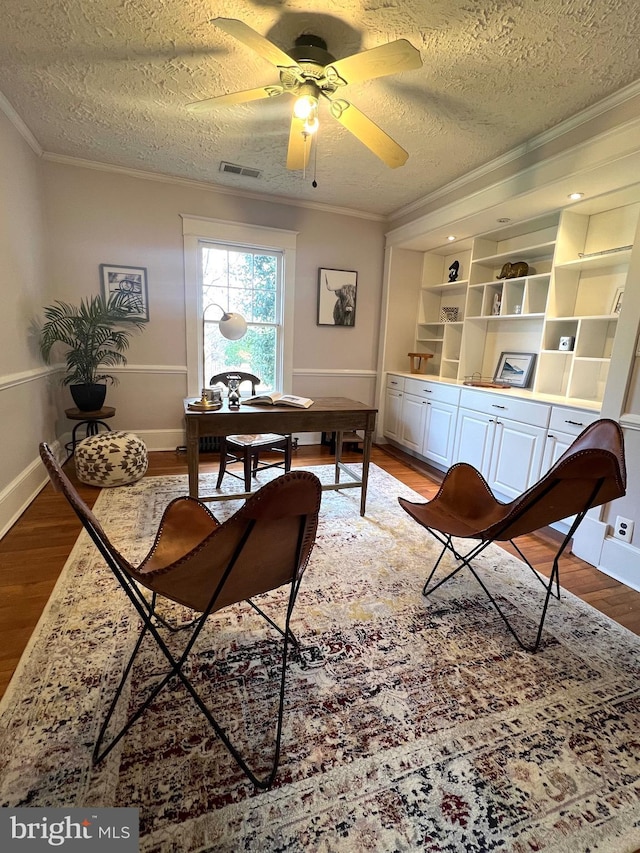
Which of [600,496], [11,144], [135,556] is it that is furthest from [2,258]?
[600,496]

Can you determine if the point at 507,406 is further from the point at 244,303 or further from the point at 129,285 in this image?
the point at 129,285

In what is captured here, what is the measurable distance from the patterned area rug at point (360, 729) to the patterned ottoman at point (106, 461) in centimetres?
125

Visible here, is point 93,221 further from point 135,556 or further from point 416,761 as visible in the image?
point 416,761

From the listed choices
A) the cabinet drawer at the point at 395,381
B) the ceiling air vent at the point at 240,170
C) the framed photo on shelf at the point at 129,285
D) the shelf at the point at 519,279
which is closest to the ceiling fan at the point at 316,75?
the ceiling air vent at the point at 240,170

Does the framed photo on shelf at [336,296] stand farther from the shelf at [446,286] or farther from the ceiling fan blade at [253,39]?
the ceiling fan blade at [253,39]

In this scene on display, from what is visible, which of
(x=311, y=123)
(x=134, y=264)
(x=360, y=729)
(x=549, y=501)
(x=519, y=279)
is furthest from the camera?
(x=134, y=264)

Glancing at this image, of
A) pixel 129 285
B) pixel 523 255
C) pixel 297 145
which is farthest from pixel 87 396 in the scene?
pixel 523 255

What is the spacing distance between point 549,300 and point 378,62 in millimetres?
2202

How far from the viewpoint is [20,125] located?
9.25 feet

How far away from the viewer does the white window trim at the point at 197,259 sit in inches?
154

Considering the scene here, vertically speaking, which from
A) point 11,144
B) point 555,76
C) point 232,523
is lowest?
point 232,523

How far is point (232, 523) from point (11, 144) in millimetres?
3411

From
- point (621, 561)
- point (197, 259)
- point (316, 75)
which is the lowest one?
point (621, 561)

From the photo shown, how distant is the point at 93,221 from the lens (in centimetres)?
361
